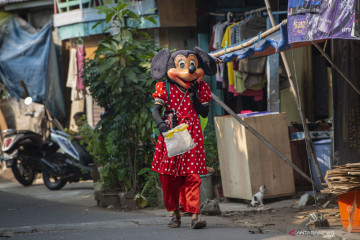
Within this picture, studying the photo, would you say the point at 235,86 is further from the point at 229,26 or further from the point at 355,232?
the point at 355,232

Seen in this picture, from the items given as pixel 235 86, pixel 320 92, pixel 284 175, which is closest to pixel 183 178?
pixel 284 175

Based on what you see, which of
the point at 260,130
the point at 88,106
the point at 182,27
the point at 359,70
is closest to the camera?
the point at 359,70

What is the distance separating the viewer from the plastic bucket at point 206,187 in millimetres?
9148

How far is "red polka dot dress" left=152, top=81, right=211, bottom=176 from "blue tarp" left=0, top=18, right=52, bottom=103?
9.86 m

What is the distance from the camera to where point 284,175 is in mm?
8961

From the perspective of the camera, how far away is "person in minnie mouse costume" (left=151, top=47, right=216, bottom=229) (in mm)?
6793

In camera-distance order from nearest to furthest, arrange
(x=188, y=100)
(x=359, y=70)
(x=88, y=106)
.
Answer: (x=188, y=100)
(x=359, y=70)
(x=88, y=106)

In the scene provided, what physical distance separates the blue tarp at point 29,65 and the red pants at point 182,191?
994 centimetres

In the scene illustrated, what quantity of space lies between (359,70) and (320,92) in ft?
12.9

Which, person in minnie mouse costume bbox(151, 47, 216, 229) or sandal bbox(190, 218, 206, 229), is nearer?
sandal bbox(190, 218, 206, 229)

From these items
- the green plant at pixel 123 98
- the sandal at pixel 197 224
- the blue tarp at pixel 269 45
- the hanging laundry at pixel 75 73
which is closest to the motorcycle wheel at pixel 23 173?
the hanging laundry at pixel 75 73

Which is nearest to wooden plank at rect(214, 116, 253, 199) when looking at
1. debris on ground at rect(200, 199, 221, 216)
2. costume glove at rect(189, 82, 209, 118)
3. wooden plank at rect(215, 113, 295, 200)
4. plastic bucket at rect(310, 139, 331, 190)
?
wooden plank at rect(215, 113, 295, 200)

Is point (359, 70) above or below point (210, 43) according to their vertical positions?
below

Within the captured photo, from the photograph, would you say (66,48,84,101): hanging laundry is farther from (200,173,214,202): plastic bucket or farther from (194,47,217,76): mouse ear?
(194,47,217,76): mouse ear
